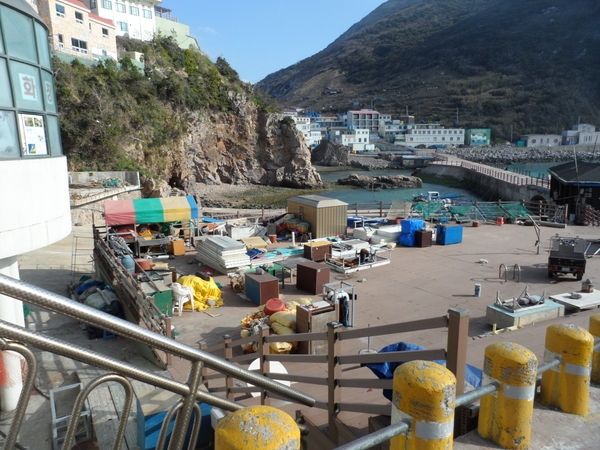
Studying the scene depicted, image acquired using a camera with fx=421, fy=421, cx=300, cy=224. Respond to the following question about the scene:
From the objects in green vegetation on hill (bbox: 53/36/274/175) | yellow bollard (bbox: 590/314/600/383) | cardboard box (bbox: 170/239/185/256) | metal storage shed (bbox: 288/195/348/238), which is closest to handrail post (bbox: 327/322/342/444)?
→ yellow bollard (bbox: 590/314/600/383)

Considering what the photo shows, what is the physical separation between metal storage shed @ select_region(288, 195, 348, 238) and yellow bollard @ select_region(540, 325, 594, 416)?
54.7 feet

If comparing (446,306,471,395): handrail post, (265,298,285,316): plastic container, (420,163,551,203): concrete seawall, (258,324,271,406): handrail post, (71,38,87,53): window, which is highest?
(71,38,87,53): window

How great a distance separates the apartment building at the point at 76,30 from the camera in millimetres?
42250

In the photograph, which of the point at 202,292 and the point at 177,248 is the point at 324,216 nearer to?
the point at 177,248

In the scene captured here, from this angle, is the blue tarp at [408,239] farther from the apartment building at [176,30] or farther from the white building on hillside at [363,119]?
the white building on hillside at [363,119]

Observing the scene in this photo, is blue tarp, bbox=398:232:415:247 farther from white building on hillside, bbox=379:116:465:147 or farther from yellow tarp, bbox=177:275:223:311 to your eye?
white building on hillside, bbox=379:116:465:147

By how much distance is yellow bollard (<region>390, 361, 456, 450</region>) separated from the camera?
106 inches

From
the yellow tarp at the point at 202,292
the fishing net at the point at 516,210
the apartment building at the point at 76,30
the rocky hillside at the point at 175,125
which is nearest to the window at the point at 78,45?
the apartment building at the point at 76,30

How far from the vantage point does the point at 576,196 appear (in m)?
28.7

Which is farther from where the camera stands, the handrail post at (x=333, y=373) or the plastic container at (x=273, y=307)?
the plastic container at (x=273, y=307)

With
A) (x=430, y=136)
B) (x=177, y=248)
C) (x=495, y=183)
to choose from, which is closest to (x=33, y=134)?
(x=177, y=248)

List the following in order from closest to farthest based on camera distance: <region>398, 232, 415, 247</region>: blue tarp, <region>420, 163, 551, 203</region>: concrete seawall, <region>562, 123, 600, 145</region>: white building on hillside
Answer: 1. <region>398, 232, 415, 247</region>: blue tarp
2. <region>420, 163, 551, 203</region>: concrete seawall
3. <region>562, 123, 600, 145</region>: white building on hillside

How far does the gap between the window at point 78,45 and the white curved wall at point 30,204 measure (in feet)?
150

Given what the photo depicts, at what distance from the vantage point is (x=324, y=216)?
67.8 ft
